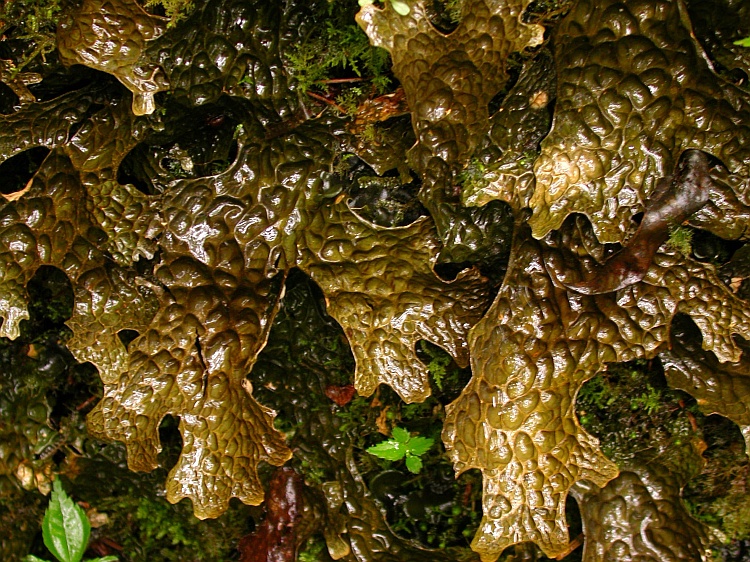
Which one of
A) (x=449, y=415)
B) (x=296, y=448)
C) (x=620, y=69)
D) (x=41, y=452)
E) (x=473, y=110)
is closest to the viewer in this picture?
(x=620, y=69)

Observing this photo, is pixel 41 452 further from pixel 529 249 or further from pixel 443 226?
pixel 529 249

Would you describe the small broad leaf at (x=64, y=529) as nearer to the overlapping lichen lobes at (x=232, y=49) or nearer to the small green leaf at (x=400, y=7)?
the overlapping lichen lobes at (x=232, y=49)

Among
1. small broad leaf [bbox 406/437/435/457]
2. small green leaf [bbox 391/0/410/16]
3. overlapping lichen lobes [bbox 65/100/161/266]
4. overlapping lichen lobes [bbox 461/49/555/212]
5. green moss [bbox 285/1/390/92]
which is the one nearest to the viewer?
small green leaf [bbox 391/0/410/16]

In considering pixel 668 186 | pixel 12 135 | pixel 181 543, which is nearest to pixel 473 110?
pixel 668 186

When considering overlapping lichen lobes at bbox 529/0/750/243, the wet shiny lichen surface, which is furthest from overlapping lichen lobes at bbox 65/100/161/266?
overlapping lichen lobes at bbox 529/0/750/243

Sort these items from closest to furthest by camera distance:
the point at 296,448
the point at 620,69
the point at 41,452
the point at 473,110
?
the point at 620,69
the point at 473,110
the point at 296,448
the point at 41,452

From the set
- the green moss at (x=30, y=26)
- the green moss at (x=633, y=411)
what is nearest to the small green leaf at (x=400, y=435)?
the green moss at (x=633, y=411)

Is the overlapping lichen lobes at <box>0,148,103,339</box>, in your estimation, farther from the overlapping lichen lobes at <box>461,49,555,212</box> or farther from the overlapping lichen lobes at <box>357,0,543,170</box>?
the overlapping lichen lobes at <box>461,49,555,212</box>
